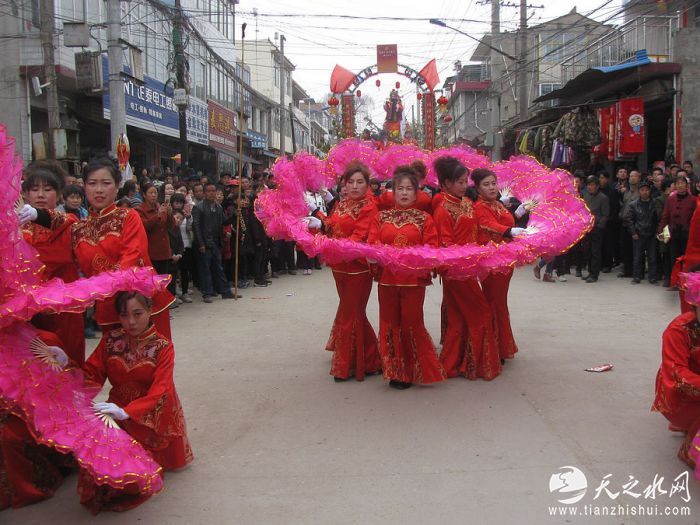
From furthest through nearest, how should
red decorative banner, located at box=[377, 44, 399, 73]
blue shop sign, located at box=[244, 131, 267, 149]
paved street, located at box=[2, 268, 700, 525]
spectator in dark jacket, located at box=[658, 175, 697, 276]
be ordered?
1. blue shop sign, located at box=[244, 131, 267, 149]
2. red decorative banner, located at box=[377, 44, 399, 73]
3. spectator in dark jacket, located at box=[658, 175, 697, 276]
4. paved street, located at box=[2, 268, 700, 525]

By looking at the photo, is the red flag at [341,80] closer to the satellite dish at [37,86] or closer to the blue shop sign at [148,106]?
the blue shop sign at [148,106]

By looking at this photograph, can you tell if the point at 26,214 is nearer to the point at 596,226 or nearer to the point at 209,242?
the point at 209,242

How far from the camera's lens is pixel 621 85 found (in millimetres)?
13219

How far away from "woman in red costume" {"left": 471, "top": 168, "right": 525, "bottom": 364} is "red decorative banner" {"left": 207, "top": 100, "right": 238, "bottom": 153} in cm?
2124

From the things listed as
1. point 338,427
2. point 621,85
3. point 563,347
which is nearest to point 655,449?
point 338,427

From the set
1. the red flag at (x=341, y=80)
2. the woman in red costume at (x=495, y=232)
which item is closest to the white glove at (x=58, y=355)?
the woman in red costume at (x=495, y=232)

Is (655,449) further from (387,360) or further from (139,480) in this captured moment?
(139,480)

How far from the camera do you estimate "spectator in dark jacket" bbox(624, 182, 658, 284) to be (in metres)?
9.66

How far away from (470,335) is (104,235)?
2.79 meters

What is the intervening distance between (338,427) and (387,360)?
0.84 m

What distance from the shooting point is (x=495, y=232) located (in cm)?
498

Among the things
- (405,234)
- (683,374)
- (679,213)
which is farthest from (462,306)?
(679,213)

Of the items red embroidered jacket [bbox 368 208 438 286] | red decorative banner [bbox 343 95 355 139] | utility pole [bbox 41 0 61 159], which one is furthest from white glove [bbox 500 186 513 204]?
red decorative banner [bbox 343 95 355 139]

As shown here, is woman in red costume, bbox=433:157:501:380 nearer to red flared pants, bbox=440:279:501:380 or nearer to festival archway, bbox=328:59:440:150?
red flared pants, bbox=440:279:501:380
